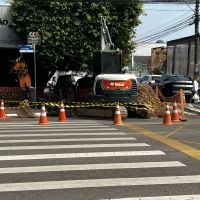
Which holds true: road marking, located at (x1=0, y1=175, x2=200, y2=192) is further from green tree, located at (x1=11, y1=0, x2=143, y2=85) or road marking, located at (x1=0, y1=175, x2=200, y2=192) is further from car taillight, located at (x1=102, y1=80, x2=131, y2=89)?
green tree, located at (x1=11, y1=0, x2=143, y2=85)

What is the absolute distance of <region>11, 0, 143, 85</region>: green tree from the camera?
23.6 metres

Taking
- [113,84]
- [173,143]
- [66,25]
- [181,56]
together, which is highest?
[66,25]

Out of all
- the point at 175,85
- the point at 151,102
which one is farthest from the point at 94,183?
the point at 175,85

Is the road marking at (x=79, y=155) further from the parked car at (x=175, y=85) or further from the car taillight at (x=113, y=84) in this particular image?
the parked car at (x=175, y=85)

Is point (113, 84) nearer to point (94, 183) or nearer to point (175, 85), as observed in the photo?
point (94, 183)

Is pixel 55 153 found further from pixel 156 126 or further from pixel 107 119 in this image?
pixel 107 119

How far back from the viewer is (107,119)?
1836 cm

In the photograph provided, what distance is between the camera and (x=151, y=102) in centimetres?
1994

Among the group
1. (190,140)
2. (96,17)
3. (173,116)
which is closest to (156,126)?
(173,116)

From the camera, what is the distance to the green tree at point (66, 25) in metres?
23.6

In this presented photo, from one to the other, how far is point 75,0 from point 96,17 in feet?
4.45

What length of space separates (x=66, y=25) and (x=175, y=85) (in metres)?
10.2

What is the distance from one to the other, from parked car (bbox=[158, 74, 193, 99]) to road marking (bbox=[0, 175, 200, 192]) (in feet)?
77.6

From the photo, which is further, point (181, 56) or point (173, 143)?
point (181, 56)
